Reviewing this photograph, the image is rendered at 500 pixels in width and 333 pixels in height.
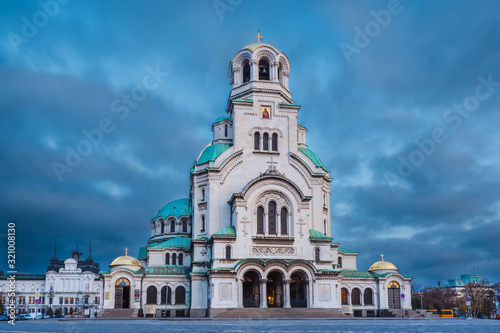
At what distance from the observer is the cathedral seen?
44.4m

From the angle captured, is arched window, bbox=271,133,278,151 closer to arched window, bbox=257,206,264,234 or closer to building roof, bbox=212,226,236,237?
arched window, bbox=257,206,264,234

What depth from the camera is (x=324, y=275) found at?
44.7m

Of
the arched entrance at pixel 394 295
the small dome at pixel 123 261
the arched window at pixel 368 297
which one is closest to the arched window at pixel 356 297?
the arched window at pixel 368 297

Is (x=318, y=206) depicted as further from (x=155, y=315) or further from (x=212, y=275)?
(x=155, y=315)

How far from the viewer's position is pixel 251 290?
46688 mm

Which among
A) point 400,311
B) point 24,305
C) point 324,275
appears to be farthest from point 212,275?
point 24,305

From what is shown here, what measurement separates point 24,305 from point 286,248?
78.7 metres

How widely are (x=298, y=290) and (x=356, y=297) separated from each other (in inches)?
304

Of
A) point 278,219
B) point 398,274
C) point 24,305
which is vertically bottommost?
point 24,305

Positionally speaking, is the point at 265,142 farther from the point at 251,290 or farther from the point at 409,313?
the point at 409,313

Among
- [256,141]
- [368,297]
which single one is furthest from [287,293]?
[256,141]

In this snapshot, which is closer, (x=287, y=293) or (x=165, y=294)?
(x=287, y=293)

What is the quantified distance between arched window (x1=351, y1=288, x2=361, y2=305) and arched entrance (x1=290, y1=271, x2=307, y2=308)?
23.9ft

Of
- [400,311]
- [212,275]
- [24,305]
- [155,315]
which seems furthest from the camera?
[24,305]
